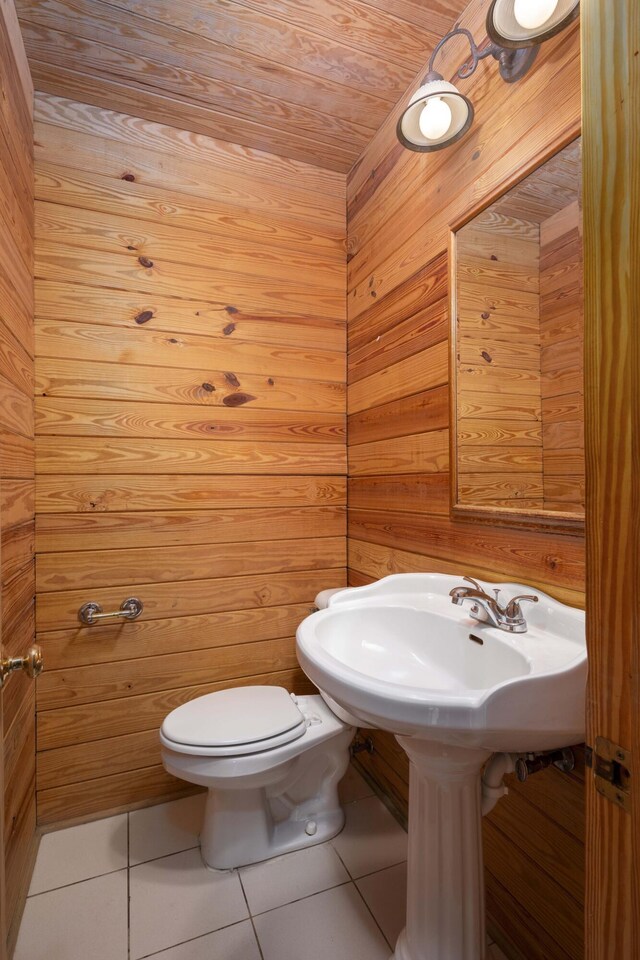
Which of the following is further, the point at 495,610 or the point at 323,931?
the point at 323,931

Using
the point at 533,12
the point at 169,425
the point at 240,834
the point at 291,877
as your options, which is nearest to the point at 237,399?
the point at 169,425

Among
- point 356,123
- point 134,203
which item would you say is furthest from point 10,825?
point 356,123

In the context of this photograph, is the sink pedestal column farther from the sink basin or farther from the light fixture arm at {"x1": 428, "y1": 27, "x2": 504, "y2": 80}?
the light fixture arm at {"x1": 428, "y1": 27, "x2": 504, "y2": 80}

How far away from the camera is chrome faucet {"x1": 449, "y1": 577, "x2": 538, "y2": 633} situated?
91 centimetres

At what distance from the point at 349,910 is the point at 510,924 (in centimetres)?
41

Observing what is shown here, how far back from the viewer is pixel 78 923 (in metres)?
1.13

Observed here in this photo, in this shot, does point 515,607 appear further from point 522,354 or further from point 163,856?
point 163,856

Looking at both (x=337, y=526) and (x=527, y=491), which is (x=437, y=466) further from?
(x=337, y=526)

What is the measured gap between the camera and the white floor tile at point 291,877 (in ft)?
3.89

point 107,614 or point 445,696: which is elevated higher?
point 445,696

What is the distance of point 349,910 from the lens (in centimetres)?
115

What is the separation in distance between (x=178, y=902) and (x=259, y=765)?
0.43m

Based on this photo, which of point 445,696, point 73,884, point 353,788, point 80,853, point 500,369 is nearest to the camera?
point 445,696

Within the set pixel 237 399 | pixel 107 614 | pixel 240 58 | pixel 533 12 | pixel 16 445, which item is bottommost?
pixel 107 614
